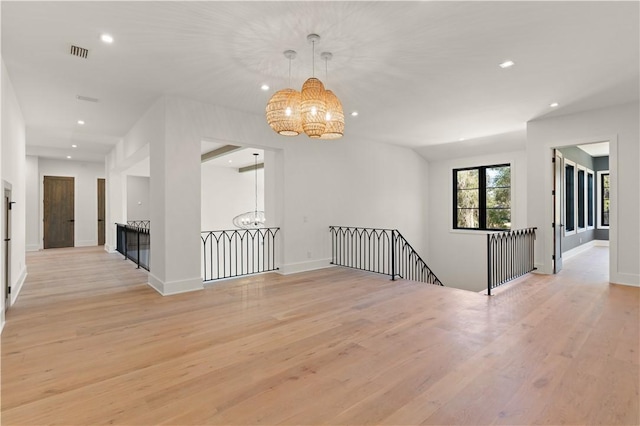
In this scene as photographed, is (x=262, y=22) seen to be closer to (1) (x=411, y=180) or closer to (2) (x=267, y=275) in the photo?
(2) (x=267, y=275)

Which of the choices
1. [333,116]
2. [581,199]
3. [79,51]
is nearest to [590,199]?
[581,199]

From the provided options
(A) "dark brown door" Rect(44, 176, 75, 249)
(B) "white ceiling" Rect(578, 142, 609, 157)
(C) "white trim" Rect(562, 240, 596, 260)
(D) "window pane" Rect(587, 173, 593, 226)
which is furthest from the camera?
(A) "dark brown door" Rect(44, 176, 75, 249)

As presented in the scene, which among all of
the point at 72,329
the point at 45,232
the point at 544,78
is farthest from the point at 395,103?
the point at 45,232

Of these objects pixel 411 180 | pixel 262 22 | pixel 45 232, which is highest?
pixel 262 22

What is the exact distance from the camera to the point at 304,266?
6.32m

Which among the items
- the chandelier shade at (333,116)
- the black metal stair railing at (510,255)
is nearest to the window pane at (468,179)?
the black metal stair railing at (510,255)

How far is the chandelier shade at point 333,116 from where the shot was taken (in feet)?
10.3

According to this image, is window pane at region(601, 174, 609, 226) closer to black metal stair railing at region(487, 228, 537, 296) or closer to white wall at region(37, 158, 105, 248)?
black metal stair railing at region(487, 228, 537, 296)

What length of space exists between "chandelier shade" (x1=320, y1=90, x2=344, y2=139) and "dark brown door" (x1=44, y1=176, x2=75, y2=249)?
36.2ft

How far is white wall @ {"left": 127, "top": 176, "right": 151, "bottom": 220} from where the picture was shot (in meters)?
11.0

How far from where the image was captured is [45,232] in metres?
10.1

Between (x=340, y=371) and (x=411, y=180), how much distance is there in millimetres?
7381

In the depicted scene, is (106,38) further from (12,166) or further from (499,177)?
(499,177)

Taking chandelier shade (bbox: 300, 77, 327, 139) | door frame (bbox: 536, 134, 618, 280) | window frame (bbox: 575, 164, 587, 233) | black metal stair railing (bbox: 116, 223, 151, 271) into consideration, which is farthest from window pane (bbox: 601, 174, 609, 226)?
black metal stair railing (bbox: 116, 223, 151, 271)
